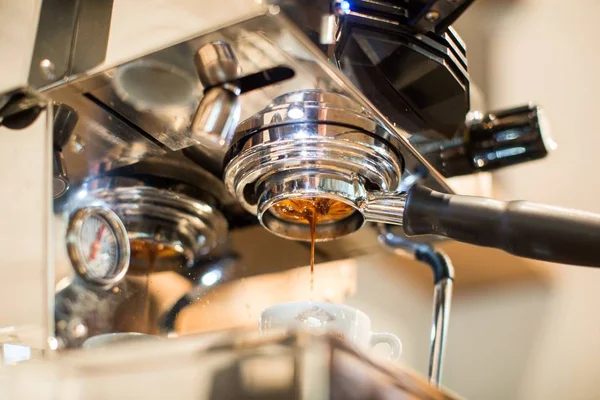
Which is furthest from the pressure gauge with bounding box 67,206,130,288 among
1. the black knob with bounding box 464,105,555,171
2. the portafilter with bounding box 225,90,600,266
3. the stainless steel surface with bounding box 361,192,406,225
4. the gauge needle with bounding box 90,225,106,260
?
the black knob with bounding box 464,105,555,171

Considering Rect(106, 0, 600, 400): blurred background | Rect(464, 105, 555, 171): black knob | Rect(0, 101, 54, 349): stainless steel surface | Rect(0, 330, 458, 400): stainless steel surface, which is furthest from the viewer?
Rect(106, 0, 600, 400): blurred background

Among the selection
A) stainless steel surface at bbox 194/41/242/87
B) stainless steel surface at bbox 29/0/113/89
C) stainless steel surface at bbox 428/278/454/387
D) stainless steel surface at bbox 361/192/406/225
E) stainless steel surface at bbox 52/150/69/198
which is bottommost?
stainless steel surface at bbox 428/278/454/387

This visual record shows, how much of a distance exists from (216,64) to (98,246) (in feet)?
0.68

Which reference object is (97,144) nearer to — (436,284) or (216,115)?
(216,115)

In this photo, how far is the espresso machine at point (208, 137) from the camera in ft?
1.33

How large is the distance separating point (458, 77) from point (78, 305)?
1.11ft

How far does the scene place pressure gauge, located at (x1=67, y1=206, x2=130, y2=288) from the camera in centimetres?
51

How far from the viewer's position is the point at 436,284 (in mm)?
662

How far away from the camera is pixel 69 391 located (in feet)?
1.28

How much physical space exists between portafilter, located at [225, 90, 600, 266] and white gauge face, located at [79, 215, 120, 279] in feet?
0.35

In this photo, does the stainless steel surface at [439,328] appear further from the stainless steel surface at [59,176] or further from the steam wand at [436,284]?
the stainless steel surface at [59,176]

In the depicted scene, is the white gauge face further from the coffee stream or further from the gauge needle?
the coffee stream

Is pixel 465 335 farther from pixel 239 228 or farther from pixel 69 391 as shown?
pixel 69 391

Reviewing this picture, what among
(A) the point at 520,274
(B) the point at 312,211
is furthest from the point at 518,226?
(A) the point at 520,274
